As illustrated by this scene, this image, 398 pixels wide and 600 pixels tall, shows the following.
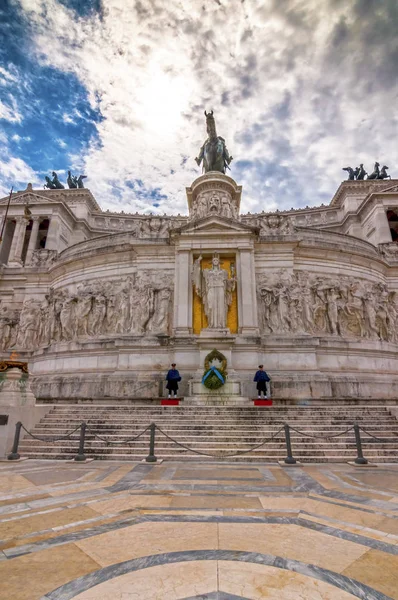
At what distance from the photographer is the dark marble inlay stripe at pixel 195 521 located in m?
3.92

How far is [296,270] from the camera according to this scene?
68.9 feet

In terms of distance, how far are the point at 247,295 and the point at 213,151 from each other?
20163 millimetres

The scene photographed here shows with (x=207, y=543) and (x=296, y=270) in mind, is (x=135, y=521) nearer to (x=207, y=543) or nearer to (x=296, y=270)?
(x=207, y=543)

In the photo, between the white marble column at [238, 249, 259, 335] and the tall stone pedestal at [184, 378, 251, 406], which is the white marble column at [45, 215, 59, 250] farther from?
the tall stone pedestal at [184, 378, 251, 406]

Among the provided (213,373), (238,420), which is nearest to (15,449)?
(238,420)

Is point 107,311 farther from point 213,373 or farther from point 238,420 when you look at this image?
point 238,420

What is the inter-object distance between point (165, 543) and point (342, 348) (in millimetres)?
17302

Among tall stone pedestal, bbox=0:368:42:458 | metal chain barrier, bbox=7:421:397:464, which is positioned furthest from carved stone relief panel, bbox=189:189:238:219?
metal chain barrier, bbox=7:421:397:464

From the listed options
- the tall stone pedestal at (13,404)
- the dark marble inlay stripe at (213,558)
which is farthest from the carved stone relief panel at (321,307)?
the dark marble inlay stripe at (213,558)

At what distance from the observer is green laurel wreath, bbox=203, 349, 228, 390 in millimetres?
16047

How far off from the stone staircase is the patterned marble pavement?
8.65ft

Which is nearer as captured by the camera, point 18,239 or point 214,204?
point 214,204

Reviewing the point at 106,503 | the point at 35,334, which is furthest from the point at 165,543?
the point at 35,334

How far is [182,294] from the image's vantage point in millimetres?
19547
